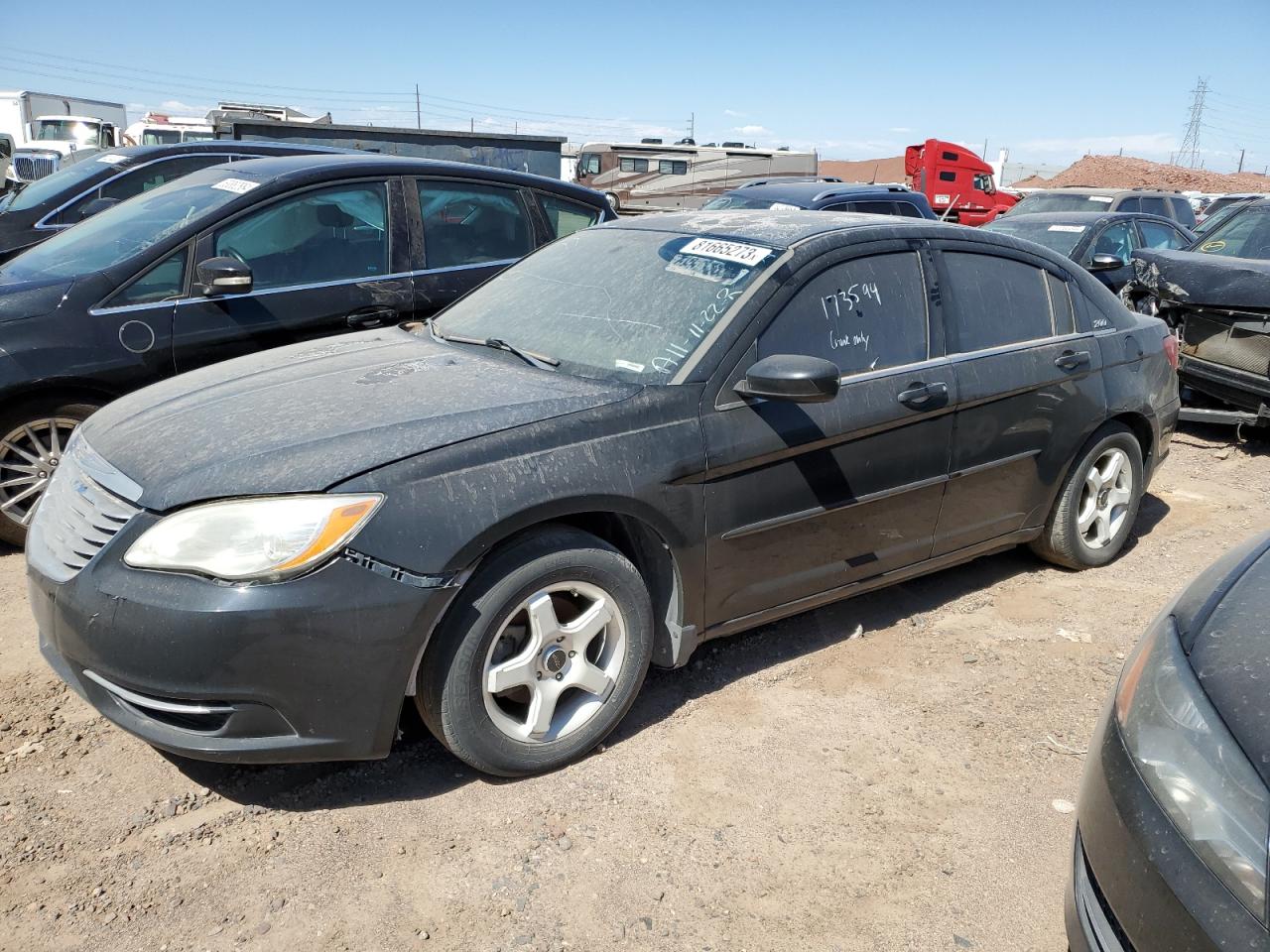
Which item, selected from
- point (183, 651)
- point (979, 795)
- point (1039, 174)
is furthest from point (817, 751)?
point (1039, 174)

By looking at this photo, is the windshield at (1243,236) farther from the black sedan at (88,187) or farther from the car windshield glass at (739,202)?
the black sedan at (88,187)

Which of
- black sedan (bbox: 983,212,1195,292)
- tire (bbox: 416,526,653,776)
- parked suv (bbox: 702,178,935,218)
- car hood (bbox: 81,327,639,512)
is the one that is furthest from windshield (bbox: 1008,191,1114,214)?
tire (bbox: 416,526,653,776)

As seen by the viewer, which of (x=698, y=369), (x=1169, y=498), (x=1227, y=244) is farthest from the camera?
(x=1227, y=244)

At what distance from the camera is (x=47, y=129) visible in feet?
88.2

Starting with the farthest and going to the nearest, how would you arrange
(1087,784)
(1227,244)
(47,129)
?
(47,129) < (1227,244) < (1087,784)

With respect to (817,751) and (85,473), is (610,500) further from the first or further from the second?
(85,473)

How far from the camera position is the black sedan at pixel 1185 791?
1.62 meters

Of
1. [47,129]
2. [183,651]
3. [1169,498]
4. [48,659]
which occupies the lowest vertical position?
[1169,498]

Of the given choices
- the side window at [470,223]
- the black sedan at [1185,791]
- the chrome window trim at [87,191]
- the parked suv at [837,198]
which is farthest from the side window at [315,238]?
the parked suv at [837,198]

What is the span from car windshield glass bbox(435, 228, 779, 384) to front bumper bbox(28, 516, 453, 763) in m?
1.10

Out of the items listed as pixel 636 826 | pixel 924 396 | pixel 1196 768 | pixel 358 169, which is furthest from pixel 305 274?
pixel 1196 768

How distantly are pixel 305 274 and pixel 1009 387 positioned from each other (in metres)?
3.39

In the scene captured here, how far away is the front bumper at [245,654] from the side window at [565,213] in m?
3.76

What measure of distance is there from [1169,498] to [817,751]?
394 centimetres
